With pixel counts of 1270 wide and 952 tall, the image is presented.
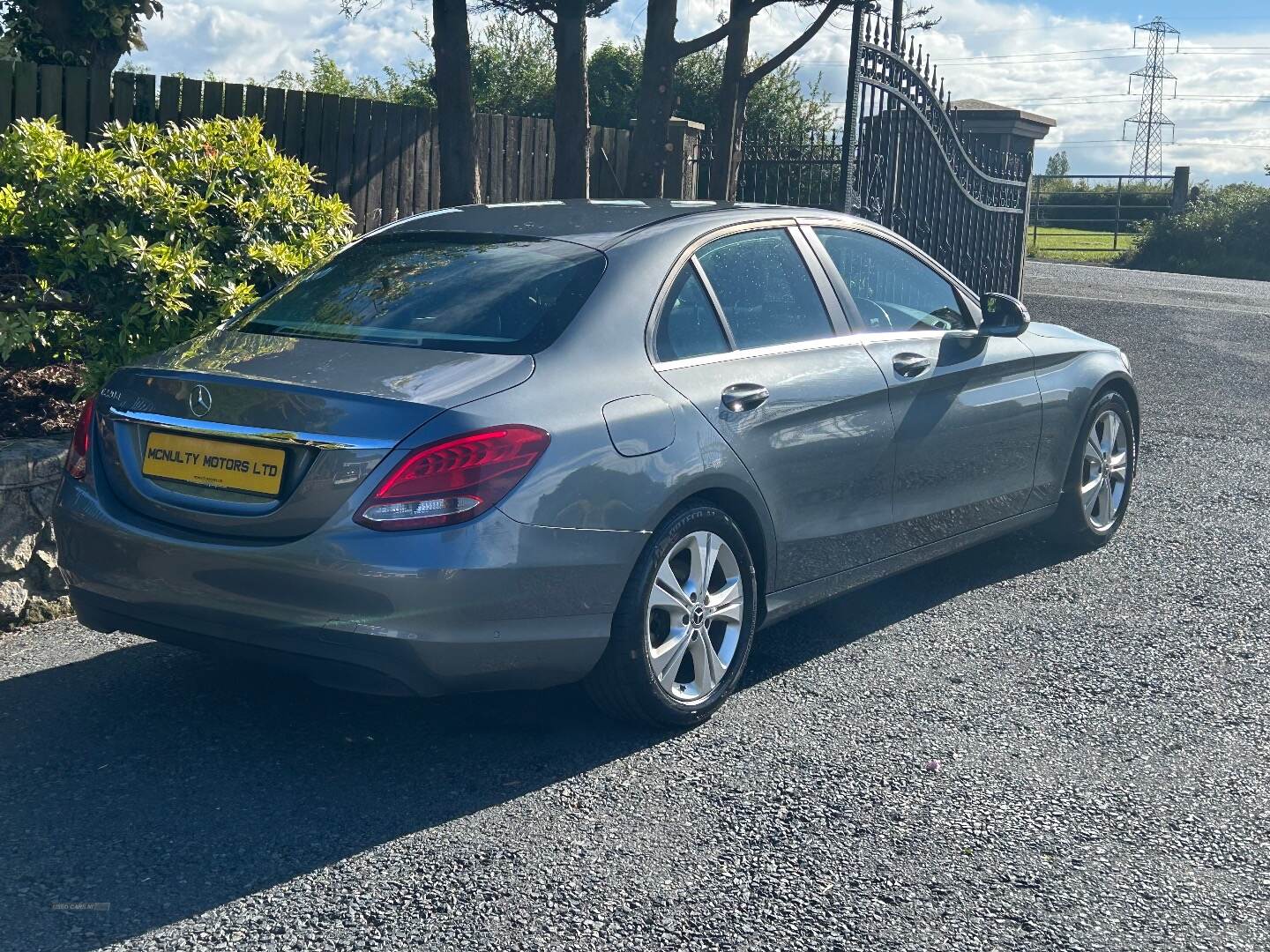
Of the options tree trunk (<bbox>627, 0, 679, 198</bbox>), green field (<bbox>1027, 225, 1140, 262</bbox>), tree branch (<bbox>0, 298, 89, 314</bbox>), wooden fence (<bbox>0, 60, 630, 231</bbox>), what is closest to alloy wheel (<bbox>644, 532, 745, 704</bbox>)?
tree branch (<bbox>0, 298, 89, 314</bbox>)

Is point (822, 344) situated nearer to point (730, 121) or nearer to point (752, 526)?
point (752, 526)

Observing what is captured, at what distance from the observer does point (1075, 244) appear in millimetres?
36719

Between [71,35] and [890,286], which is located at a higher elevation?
[71,35]

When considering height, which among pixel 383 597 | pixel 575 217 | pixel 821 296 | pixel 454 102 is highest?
pixel 454 102

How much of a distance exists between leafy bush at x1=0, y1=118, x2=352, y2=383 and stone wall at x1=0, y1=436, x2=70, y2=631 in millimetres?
834

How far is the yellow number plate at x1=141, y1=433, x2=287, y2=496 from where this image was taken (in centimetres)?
396

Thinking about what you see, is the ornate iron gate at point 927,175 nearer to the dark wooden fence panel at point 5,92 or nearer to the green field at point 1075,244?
the dark wooden fence panel at point 5,92

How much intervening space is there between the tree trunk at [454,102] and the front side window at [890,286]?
4986mm

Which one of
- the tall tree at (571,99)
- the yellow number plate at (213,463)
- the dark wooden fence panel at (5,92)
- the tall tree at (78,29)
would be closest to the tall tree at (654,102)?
the tall tree at (571,99)

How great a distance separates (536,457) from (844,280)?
1978 millimetres

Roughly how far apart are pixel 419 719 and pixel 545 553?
997 mm

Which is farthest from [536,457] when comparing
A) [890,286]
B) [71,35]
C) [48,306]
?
[71,35]

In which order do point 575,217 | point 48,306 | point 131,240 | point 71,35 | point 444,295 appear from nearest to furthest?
1. point 444,295
2. point 575,217
3. point 131,240
4. point 48,306
5. point 71,35

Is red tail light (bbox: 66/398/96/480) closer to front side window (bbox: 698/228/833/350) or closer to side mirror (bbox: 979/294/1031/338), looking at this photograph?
front side window (bbox: 698/228/833/350)
